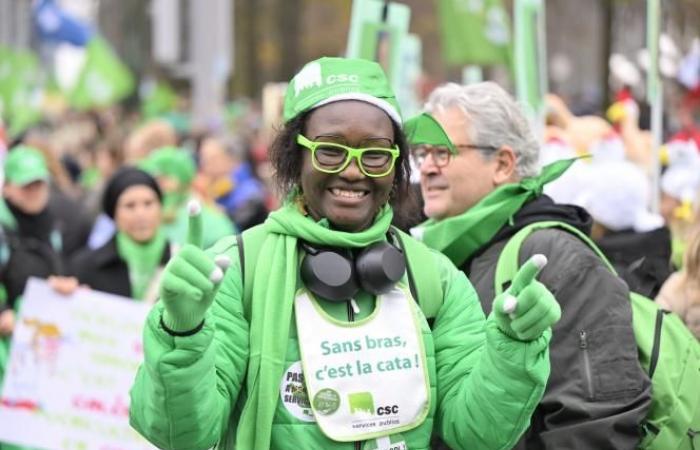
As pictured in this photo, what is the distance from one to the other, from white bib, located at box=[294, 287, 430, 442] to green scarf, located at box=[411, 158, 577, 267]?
1.00 m

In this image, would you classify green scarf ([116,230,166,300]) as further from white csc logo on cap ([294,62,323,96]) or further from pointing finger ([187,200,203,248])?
pointing finger ([187,200,203,248])

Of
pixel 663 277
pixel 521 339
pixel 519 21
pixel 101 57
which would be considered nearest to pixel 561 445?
pixel 521 339

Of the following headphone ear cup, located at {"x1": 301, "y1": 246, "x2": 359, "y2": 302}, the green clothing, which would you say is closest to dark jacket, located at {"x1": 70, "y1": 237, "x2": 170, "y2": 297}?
the green clothing

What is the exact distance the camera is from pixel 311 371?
3.43 metres

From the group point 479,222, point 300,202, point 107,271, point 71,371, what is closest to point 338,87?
point 300,202

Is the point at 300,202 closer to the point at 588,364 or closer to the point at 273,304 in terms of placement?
the point at 273,304

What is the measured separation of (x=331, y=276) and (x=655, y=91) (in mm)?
4359

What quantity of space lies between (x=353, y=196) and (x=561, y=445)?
1120mm

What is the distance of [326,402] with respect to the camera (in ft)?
11.3

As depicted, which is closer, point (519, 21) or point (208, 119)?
point (519, 21)

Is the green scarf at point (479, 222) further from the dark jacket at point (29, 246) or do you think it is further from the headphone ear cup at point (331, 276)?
the dark jacket at point (29, 246)

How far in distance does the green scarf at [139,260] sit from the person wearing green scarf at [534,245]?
332 centimetres

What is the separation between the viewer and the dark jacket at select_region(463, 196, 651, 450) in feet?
13.5

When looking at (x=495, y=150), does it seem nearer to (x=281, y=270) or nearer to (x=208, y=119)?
(x=281, y=270)
